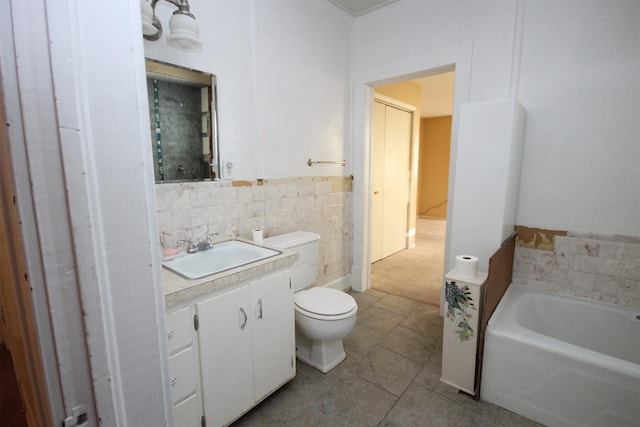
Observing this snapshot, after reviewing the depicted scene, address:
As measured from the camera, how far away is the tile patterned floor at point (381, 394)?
1563 mm

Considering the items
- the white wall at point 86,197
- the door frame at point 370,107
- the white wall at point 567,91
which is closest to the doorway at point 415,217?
the door frame at point 370,107

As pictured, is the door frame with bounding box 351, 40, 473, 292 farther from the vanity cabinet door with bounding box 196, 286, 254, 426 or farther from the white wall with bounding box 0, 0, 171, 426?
the white wall with bounding box 0, 0, 171, 426

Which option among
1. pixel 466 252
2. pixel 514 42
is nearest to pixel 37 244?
pixel 466 252

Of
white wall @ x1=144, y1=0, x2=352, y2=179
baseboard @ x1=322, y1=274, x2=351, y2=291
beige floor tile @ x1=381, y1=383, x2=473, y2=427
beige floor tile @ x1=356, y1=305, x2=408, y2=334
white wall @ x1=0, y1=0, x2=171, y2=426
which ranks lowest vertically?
beige floor tile @ x1=381, y1=383, x2=473, y2=427

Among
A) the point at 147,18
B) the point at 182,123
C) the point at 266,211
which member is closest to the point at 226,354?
the point at 266,211

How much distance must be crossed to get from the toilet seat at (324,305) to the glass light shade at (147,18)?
5.53 feet

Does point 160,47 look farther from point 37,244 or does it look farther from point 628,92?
point 628,92

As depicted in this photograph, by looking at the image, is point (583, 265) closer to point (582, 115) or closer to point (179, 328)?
point (582, 115)

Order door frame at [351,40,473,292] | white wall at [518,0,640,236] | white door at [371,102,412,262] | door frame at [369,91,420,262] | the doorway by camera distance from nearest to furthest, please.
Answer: white wall at [518,0,640,236] → door frame at [351,40,473,292] → the doorway → white door at [371,102,412,262] → door frame at [369,91,420,262]

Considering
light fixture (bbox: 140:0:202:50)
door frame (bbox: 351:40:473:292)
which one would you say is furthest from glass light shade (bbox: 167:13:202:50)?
door frame (bbox: 351:40:473:292)

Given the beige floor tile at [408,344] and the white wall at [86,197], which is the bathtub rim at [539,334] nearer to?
the beige floor tile at [408,344]

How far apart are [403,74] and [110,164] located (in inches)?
104

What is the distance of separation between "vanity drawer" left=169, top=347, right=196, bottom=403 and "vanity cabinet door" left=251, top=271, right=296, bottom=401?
1.03ft

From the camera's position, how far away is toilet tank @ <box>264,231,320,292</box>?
2.07m
